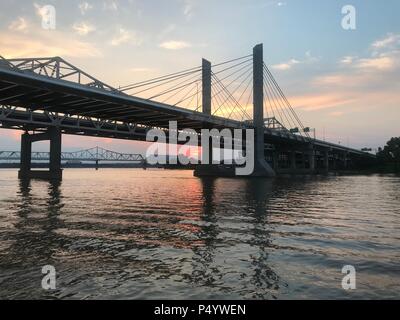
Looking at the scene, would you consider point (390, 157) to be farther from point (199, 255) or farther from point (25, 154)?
point (199, 255)

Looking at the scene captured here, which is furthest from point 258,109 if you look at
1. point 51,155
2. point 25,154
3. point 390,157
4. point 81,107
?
point 390,157

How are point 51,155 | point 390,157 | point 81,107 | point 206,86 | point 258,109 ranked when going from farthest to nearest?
point 390,157 < point 206,86 < point 258,109 < point 51,155 < point 81,107

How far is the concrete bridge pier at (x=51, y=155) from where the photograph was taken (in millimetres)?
82050

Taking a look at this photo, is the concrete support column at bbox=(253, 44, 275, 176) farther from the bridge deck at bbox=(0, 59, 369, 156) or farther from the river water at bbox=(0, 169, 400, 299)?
the river water at bbox=(0, 169, 400, 299)

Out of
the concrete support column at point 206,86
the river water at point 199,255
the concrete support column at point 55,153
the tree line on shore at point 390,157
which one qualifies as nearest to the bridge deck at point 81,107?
the concrete support column at point 55,153

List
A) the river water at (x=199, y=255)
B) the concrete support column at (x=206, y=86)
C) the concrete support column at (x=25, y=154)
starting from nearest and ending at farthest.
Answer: the river water at (x=199, y=255)
the concrete support column at (x=25, y=154)
the concrete support column at (x=206, y=86)

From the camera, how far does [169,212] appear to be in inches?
1058

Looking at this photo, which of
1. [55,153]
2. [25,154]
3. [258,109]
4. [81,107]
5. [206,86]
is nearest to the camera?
[81,107]

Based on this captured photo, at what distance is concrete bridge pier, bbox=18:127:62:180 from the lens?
82.1 metres

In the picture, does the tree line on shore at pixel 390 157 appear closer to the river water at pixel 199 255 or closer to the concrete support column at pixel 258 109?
the concrete support column at pixel 258 109

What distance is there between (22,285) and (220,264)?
563cm

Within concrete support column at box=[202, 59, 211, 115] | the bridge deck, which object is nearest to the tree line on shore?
the bridge deck

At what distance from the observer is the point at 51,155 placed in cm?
8125
